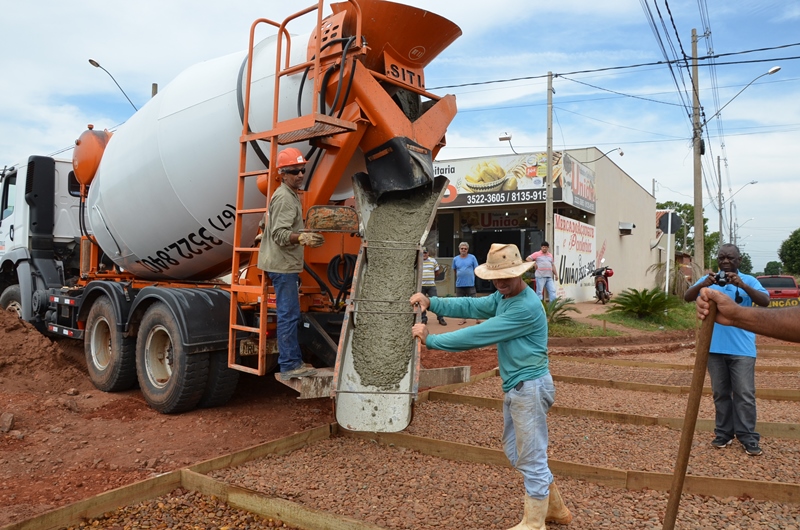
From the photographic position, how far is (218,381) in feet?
20.0

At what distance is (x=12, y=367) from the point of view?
770cm

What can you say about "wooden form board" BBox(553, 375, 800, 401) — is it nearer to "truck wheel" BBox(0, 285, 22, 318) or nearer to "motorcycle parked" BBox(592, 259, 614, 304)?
"truck wheel" BBox(0, 285, 22, 318)

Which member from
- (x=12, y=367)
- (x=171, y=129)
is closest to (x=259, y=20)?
(x=171, y=129)

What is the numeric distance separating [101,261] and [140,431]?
12.0 ft

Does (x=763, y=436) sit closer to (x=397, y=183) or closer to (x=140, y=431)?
(x=397, y=183)

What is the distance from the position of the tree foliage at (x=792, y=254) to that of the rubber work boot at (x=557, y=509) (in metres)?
81.8

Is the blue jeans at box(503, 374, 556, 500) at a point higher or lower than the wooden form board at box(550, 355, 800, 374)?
higher

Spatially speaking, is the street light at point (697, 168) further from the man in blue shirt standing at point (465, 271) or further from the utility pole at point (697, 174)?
the man in blue shirt standing at point (465, 271)

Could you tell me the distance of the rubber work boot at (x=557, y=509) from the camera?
3.74m

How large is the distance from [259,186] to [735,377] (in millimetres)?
4425

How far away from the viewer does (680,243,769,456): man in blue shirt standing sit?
5207mm


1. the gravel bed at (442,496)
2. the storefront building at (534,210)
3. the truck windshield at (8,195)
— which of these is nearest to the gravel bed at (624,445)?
the gravel bed at (442,496)

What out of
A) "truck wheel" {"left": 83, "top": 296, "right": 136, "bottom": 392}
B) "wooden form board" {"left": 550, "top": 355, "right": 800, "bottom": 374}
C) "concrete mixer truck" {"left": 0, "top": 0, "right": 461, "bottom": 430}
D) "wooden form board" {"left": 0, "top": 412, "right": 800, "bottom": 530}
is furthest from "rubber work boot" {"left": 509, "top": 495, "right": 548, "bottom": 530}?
"wooden form board" {"left": 550, "top": 355, "right": 800, "bottom": 374}

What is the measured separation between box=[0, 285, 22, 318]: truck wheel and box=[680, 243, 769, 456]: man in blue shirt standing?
9263 millimetres
